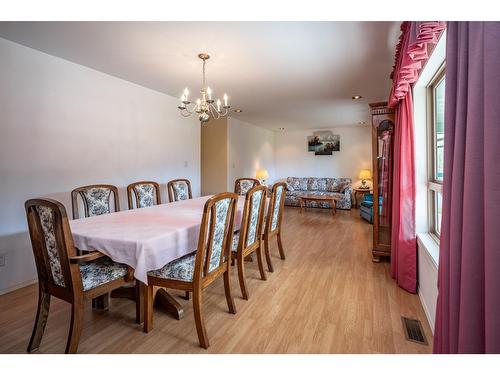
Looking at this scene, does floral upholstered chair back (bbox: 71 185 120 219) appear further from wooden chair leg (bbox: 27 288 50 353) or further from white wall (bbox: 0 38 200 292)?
wooden chair leg (bbox: 27 288 50 353)

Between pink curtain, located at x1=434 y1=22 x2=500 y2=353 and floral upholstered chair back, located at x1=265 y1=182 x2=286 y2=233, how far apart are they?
1.91 metres

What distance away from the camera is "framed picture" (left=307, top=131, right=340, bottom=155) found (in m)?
7.84

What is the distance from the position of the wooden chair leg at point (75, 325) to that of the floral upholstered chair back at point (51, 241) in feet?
0.40

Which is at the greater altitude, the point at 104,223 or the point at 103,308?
the point at 104,223

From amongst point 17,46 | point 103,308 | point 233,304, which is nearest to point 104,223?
point 103,308

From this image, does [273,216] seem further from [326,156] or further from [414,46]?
[326,156]

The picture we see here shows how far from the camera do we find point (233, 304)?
207 cm

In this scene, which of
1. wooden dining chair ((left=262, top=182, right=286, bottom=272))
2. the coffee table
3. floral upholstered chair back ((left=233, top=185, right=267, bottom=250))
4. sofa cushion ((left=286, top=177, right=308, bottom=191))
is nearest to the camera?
floral upholstered chair back ((left=233, top=185, right=267, bottom=250))

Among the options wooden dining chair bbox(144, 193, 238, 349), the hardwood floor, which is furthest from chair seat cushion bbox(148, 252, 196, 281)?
the hardwood floor

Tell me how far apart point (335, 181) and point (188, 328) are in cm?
652

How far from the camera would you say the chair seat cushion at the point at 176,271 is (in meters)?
1.74

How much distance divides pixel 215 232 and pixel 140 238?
472 mm
